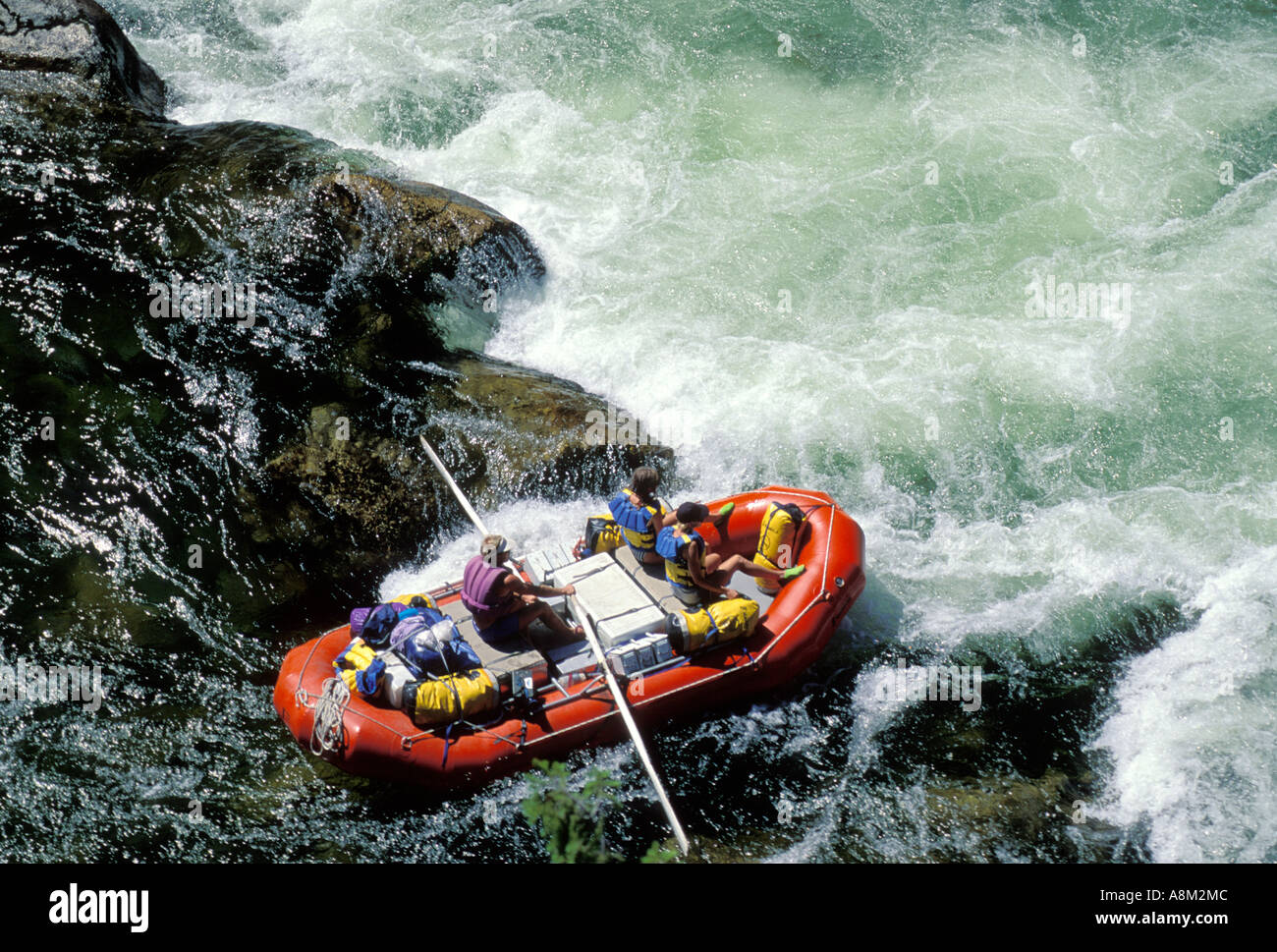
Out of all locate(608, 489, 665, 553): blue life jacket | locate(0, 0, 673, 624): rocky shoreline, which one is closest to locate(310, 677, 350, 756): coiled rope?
locate(0, 0, 673, 624): rocky shoreline

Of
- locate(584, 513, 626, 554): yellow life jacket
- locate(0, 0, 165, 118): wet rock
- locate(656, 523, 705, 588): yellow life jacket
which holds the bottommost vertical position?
locate(584, 513, 626, 554): yellow life jacket

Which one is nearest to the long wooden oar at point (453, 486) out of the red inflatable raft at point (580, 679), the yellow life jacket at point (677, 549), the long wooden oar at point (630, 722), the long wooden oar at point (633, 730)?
the long wooden oar at point (630, 722)

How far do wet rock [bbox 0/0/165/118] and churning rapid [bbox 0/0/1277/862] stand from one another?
1.28 meters

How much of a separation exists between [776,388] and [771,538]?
2.88m

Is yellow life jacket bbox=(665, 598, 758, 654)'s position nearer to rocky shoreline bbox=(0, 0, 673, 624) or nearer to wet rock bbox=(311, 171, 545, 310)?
rocky shoreline bbox=(0, 0, 673, 624)

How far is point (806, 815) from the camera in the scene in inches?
313

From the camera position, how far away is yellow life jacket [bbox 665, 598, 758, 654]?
8.30 meters

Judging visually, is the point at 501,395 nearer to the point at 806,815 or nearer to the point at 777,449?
the point at 777,449

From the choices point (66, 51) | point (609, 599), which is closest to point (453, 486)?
point (609, 599)

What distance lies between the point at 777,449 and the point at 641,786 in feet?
13.6

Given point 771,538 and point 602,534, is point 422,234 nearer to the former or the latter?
point 602,534
